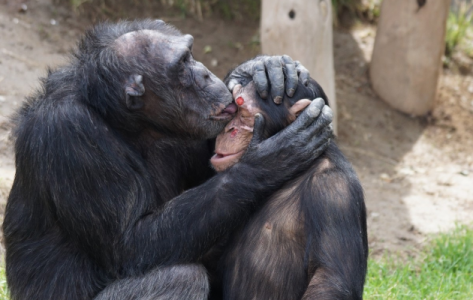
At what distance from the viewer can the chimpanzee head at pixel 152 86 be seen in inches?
174

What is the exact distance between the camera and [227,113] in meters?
4.57

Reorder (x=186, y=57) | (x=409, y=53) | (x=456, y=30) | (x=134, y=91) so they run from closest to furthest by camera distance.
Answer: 1. (x=134, y=91)
2. (x=186, y=57)
3. (x=409, y=53)
4. (x=456, y=30)

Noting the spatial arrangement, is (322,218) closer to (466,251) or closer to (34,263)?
(34,263)

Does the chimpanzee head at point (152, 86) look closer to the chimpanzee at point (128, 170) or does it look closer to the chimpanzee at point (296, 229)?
the chimpanzee at point (128, 170)

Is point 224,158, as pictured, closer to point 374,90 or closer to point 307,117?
point 307,117

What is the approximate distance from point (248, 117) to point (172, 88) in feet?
1.77

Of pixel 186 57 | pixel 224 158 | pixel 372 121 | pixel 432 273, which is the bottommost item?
pixel 372 121

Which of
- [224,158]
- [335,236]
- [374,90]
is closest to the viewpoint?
[335,236]

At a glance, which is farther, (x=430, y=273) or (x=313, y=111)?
(x=430, y=273)

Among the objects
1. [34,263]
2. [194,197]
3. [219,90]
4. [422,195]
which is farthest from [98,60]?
[422,195]

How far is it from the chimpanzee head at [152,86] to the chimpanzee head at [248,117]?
79mm

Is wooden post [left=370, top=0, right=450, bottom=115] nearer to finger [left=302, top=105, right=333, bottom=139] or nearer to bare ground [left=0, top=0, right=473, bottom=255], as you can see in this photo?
bare ground [left=0, top=0, right=473, bottom=255]

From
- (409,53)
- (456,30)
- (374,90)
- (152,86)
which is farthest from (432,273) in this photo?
(456,30)

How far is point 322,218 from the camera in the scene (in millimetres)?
4215
